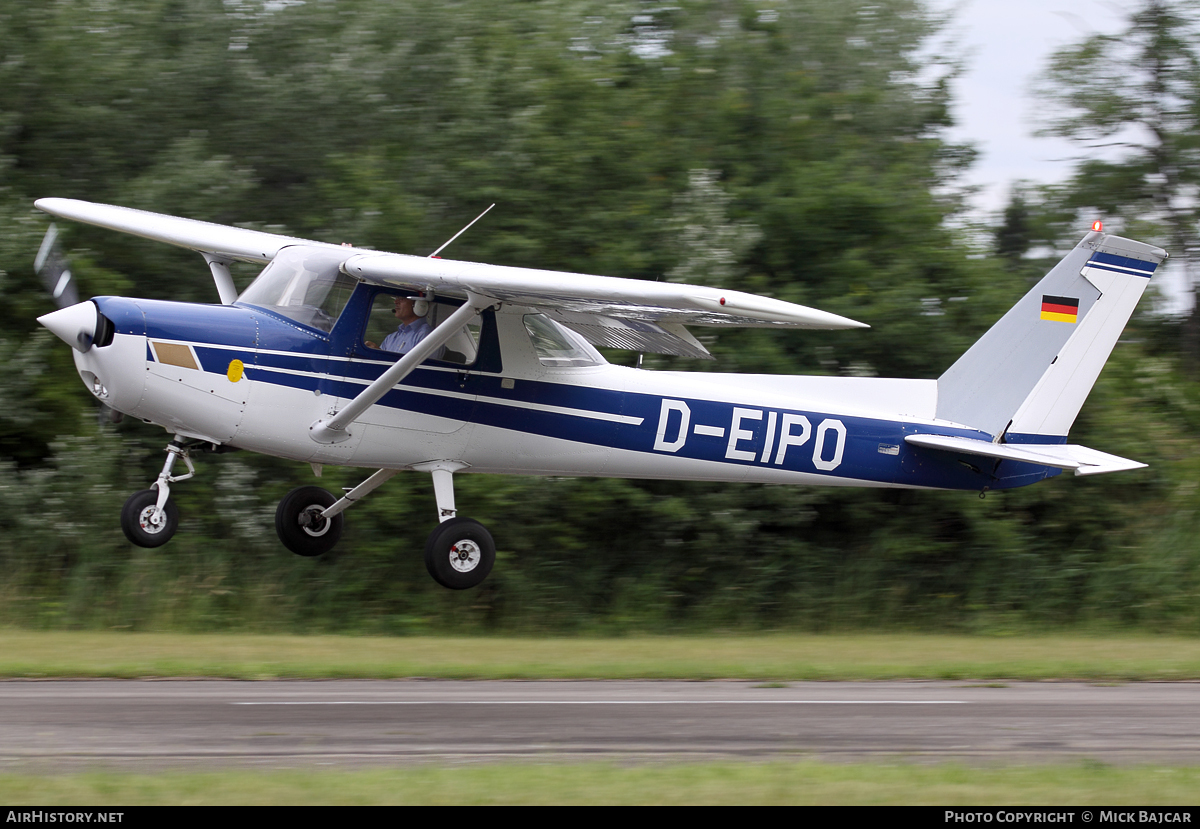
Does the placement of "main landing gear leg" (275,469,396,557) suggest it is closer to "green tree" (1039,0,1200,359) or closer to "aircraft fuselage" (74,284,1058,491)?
"aircraft fuselage" (74,284,1058,491)

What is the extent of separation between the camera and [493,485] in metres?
14.0

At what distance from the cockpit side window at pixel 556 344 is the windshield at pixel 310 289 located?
5.45ft

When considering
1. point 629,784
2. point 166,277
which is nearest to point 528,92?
point 166,277

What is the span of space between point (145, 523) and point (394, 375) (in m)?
2.46

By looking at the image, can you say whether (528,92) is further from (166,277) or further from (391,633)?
(391,633)

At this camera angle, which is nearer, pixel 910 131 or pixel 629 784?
pixel 629 784

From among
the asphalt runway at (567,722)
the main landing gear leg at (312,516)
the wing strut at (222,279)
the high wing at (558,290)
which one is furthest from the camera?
the wing strut at (222,279)

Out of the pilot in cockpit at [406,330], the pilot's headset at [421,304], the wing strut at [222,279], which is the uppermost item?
the pilot's headset at [421,304]

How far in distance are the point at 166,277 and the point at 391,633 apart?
5888 millimetres

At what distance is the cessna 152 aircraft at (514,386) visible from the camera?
9148mm

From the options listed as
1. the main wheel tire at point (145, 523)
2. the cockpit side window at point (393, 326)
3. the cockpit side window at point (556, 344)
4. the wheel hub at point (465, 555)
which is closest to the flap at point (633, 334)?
the cockpit side window at point (556, 344)

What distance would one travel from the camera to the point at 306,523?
11.2 meters

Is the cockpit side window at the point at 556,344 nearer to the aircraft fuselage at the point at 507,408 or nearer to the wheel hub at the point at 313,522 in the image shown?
the aircraft fuselage at the point at 507,408

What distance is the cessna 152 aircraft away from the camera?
9.15m
